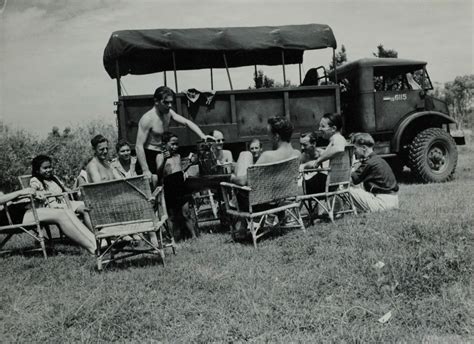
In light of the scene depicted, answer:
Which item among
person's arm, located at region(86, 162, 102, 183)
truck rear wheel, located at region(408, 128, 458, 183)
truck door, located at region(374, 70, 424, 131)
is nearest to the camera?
person's arm, located at region(86, 162, 102, 183)

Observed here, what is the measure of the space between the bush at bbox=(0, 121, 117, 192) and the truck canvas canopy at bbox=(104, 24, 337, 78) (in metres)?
4.70

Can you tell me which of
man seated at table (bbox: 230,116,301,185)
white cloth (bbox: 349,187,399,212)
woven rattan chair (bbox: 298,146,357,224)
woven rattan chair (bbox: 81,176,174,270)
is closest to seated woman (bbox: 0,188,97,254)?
woven rattan chair (bbox: 81,176,174,270)

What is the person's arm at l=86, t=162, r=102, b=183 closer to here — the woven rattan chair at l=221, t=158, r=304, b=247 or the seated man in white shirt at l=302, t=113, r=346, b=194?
the woven rattan chair at l=221, t=158, r=304, b=247

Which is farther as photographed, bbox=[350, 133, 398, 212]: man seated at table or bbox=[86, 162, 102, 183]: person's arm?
bbox=[350, 133, 398, 212]: man seated at table

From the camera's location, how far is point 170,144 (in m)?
5.19

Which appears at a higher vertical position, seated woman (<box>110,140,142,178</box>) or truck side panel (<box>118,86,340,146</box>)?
truck side panel (<box>118,86,340,146</box>)

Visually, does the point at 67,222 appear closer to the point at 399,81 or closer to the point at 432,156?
the point at 432,156

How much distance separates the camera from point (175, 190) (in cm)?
528

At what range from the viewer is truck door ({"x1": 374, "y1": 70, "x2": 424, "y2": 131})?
8.84 metres

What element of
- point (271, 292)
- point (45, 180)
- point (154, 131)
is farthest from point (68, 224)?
point (271, 292)

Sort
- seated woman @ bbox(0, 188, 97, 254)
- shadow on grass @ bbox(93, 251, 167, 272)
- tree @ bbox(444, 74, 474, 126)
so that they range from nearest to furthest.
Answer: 1. shadow on grass @ bbox(93, 251, 167, 272)
2. seated woman @ bbox(0, 188, 97, 254)
3. tree @ bbox(444, 74, 474, 126)

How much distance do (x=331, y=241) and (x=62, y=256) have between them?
3.02m

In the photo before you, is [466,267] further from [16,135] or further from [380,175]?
[16,135]

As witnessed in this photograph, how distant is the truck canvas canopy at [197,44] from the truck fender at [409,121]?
7.25 ft
